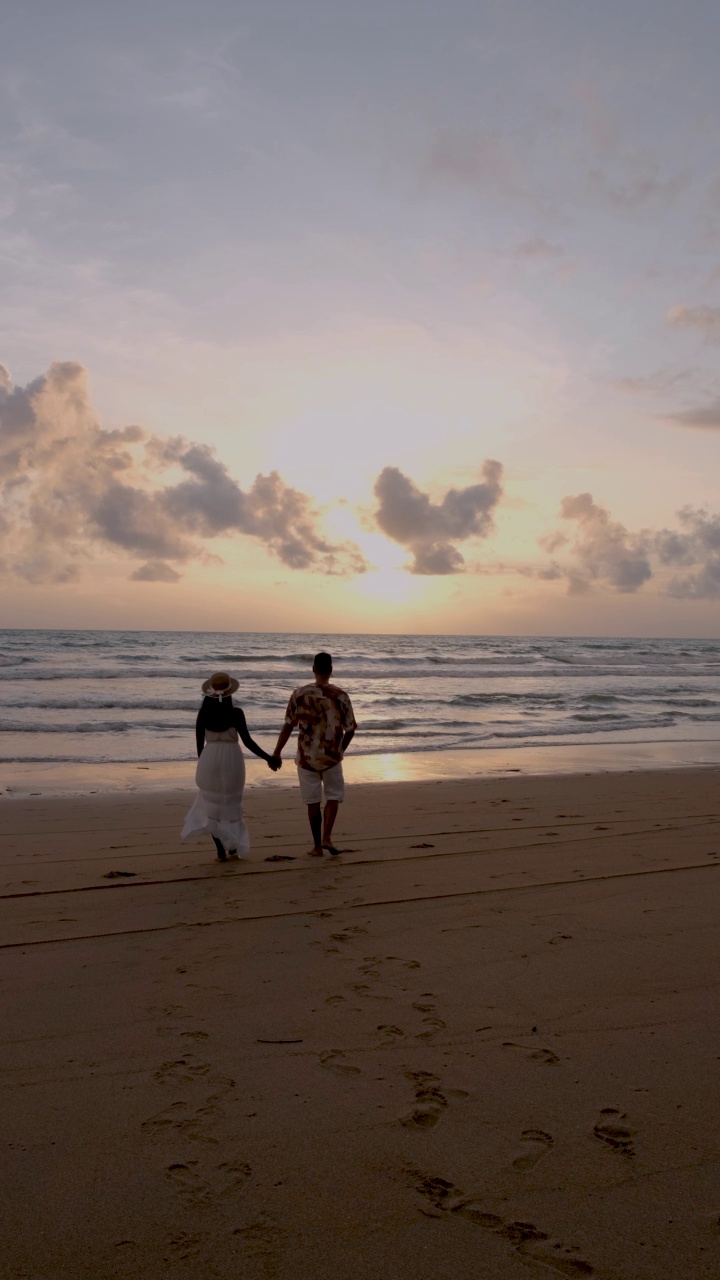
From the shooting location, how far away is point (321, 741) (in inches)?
306

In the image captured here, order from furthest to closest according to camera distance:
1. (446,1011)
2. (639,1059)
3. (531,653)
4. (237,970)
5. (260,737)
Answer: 1. (531,653)
2. (260,737)
3. (237,970)
4. (446,1011)
5. (639,1059)

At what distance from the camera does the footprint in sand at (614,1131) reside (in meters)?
2.88

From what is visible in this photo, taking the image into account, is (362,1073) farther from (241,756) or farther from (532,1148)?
(241,756)

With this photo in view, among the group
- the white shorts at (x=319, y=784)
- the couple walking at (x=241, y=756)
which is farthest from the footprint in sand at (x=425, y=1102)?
the white shorts at (x=319, y=784)

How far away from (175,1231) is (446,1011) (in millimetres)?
1774

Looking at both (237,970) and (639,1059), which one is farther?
(237,970)

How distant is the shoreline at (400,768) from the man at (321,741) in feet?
14.2

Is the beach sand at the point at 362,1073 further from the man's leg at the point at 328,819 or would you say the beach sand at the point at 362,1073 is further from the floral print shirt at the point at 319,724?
the floral print shirt at the point at 319,724

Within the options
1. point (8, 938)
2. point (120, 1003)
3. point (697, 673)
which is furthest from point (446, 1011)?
point (697, 673)

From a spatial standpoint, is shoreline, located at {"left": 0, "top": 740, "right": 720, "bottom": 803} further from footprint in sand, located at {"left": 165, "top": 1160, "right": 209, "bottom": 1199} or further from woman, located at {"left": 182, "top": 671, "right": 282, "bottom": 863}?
footprint in sand, located at {"left": 165, "top": 1160, "right": 209, "bottom": 1199}

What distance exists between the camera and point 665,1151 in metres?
2.85

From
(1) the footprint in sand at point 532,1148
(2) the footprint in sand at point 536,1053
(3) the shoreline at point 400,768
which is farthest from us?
(3) the shoreline at point 400,768

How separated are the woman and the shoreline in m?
4.43

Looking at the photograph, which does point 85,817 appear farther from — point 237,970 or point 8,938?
point 237,970
